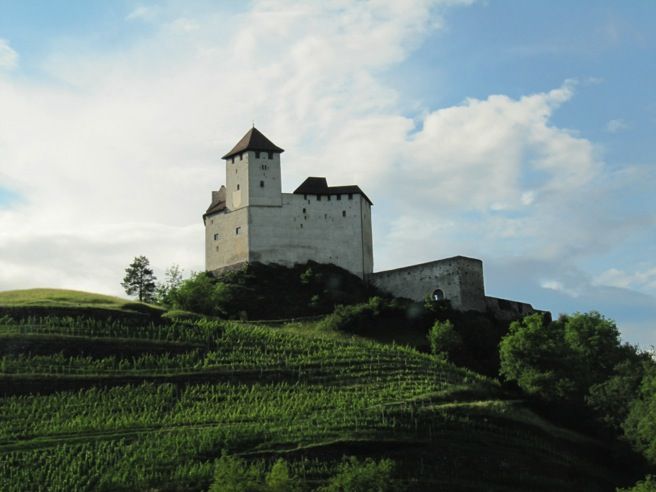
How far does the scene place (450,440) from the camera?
59.3m

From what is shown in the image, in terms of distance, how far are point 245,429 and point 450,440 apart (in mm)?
11179

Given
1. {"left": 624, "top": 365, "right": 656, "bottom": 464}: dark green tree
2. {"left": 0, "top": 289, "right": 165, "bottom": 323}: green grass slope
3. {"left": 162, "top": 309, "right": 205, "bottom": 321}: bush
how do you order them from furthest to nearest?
1. {"left": 162, "top": 309, "right": 205, "bottom": 321}: bush
2. {"left": 0, "top": 289, "right": 165, "bottom": 323}: green grass slope
3. {"left": 624, "top": 365, "right": 656, "bottom": 464}: dark green tree

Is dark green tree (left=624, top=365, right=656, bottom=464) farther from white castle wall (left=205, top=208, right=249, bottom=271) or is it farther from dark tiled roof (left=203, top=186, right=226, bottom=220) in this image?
dark tiled roof (left=203, top=186, right=226, bottom=220)

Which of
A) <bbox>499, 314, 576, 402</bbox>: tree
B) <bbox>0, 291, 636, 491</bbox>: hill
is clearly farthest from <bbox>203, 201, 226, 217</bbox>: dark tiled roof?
<bbox>499, 314, 576, 402</bbox>: tree

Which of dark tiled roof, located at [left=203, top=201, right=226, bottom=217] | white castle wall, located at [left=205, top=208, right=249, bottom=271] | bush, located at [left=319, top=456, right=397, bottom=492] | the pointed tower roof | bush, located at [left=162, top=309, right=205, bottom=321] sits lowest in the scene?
bush, located at [left=319, top=456, right=397, bottom=492]

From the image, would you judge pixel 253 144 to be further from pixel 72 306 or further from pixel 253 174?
pixel 72 306

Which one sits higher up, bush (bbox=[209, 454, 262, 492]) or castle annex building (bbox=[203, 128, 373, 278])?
castle annex building (bbox=[203, 128, 373, 278])

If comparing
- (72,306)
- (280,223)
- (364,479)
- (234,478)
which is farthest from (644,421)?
(280,223)

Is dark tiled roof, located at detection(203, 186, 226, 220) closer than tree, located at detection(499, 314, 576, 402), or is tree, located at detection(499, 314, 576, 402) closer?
tree, located at detection(499, 314, 576, 402)

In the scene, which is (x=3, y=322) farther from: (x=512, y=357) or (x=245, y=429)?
(x=512, y=357)

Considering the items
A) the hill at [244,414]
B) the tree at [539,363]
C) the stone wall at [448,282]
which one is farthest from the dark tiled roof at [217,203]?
the tree at [539,363]

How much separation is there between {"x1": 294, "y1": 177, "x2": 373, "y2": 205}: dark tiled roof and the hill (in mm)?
23083

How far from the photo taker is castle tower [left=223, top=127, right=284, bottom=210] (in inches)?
3782

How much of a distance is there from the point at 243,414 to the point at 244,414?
0.06m
